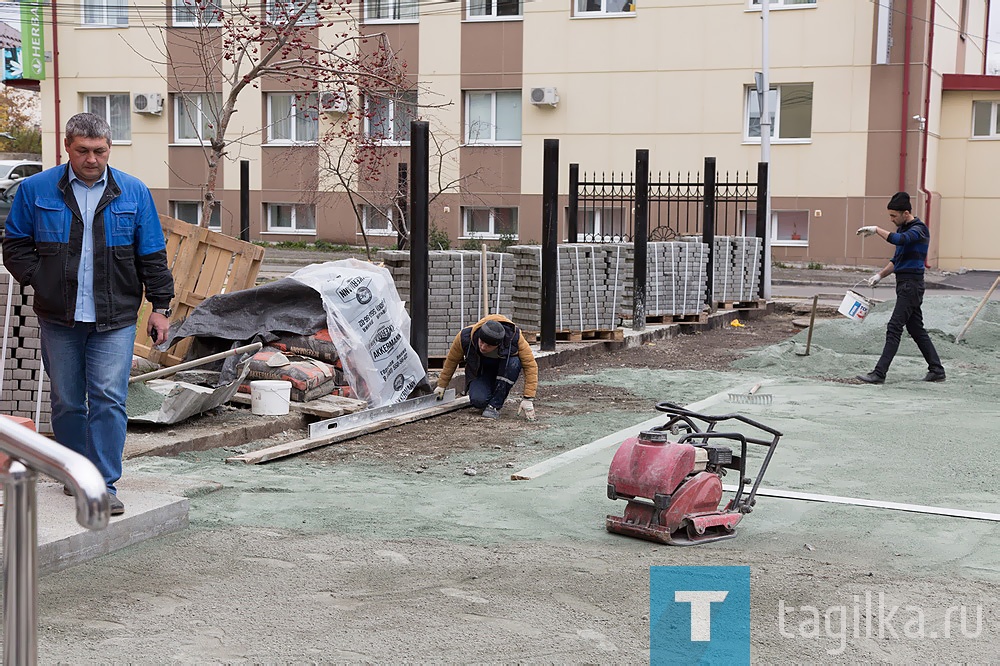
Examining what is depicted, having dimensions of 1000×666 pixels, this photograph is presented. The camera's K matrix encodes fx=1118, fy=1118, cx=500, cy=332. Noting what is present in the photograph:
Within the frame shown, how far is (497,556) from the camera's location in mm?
5438

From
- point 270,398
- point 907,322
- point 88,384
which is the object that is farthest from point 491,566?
point 907,322

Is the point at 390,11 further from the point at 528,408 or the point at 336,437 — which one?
the point at 336,437

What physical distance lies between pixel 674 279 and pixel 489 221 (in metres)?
14.0

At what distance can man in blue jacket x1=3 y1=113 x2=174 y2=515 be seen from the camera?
534cm

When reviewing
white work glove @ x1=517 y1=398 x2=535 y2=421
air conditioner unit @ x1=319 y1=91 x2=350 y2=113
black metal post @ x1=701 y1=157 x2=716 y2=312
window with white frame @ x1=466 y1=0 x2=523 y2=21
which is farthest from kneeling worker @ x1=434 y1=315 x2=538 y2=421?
window with white frame @ x1=466 y1=0 x2=523 y2=21

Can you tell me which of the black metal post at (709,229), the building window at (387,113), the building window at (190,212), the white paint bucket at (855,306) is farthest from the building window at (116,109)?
the white paint bucket at (855,306)

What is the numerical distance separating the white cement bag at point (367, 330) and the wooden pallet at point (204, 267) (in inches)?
45.0

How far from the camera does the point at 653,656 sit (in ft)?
13.9

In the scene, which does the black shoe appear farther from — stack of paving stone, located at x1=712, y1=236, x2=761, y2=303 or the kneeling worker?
stack of paving stone, located at x1=712, y1=236, x2=761, y2=303

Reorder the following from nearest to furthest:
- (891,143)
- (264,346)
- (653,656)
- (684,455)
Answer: (653,656), (684,455), (264,346), (891,143)

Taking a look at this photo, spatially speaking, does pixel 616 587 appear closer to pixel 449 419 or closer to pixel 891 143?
pixel 449 419

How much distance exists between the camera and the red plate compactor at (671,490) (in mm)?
5594

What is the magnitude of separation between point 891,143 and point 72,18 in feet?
72.2

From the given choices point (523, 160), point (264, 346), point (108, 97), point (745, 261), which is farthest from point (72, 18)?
point (264, 346)
